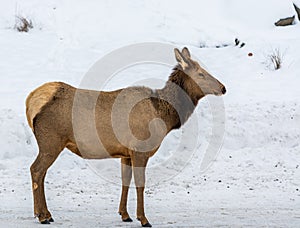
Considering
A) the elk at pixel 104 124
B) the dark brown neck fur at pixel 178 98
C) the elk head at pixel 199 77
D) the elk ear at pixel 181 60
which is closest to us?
the elk at pixel 104 124

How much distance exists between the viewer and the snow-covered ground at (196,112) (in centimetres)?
830

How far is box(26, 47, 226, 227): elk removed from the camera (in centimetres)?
716

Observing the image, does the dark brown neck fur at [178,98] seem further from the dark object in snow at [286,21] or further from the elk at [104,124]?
the dark object in snow at [286,21]

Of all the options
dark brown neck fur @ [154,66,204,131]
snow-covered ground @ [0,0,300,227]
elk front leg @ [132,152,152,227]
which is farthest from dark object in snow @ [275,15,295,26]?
elk front leg @ [132,152,152,227]

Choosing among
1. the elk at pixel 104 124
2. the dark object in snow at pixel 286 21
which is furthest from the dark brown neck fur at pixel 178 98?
the dark object in snow at pixel 286 21

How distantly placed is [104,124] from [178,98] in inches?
48.1

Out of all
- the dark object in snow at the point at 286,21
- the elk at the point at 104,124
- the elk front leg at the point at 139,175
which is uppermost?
the elk at the point at 104,124

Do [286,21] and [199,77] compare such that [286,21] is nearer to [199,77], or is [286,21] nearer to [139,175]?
[199,77]

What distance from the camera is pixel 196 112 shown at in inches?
475

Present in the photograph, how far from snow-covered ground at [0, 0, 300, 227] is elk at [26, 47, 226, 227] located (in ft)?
2.02

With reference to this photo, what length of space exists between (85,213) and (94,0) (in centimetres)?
1100

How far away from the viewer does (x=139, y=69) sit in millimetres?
14164

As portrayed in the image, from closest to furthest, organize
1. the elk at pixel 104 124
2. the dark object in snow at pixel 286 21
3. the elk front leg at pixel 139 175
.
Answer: the elk at pixel 104 124 < the elk front leg at pixel 139 175 < the dark object in snow at pixel 286 21

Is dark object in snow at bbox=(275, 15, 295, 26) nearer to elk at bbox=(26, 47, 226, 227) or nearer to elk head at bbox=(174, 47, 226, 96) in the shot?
elk head at bbox=(174, 47, 226, 96)
